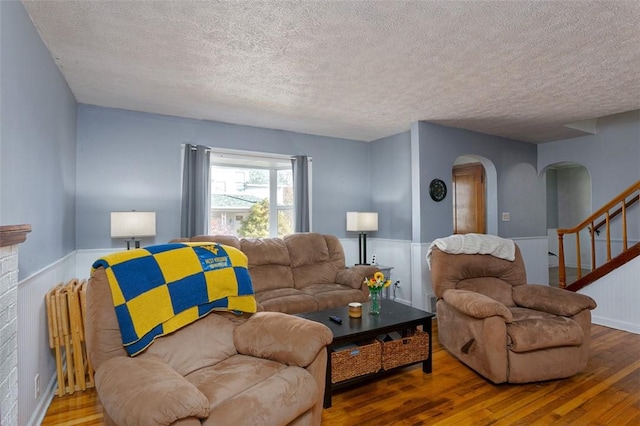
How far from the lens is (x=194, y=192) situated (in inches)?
153

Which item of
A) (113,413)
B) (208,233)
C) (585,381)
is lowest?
(585,381)

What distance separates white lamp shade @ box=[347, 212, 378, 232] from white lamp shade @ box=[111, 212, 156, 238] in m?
2.37

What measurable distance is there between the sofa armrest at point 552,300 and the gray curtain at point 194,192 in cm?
334

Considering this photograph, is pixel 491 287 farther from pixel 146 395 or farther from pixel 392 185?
pixel 146 395

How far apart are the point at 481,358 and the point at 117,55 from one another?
11.5ft

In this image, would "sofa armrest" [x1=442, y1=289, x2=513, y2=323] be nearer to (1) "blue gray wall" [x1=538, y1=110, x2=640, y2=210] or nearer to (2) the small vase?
(2) the small vase

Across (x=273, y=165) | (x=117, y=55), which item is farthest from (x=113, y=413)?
(x=273, y=165)

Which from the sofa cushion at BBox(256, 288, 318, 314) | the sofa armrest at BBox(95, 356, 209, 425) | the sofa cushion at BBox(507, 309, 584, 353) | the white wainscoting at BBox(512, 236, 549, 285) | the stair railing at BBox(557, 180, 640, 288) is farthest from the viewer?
the white wainscoting at BBox(512, 236, 549, 285)

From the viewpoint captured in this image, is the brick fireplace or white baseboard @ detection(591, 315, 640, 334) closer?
the brick fireplace

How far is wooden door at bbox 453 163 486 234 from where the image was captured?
5258 millimetres

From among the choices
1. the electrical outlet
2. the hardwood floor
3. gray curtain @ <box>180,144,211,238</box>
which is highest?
gray curtain @ <box>180,144,211,238</box>

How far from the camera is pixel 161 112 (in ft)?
12.4

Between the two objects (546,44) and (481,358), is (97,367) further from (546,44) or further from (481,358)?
(546,44)

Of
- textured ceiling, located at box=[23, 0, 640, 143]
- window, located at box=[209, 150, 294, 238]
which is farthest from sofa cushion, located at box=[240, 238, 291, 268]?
textured ceiling, located at box=[23, 0, 640, 143]
